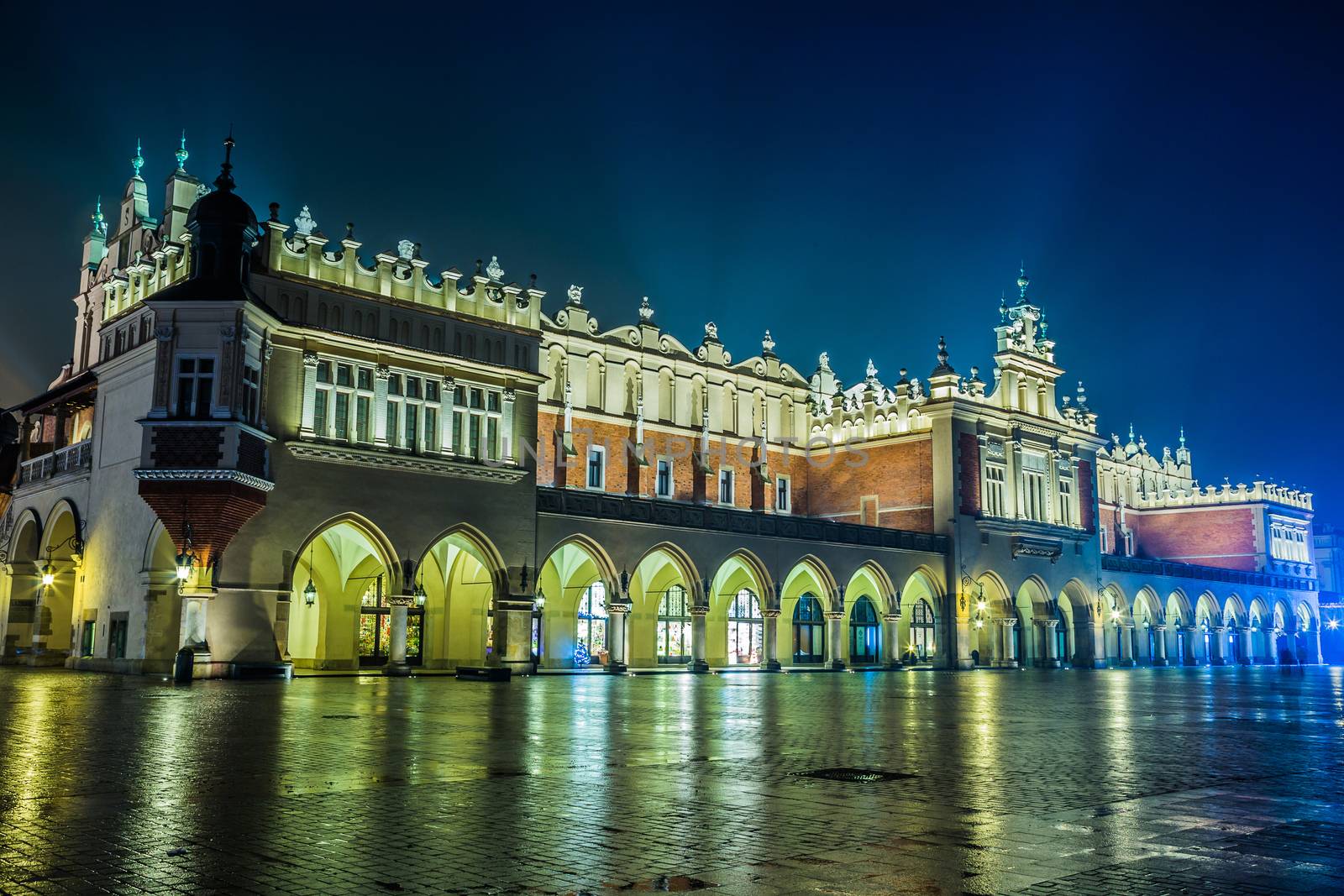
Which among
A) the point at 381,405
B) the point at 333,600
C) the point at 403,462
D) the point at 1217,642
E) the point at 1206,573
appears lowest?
the point at 1217,642

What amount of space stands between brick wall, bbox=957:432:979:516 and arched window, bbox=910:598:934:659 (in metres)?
6.29

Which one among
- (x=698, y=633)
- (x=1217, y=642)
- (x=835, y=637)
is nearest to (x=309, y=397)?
Result: (x=698, y=633)

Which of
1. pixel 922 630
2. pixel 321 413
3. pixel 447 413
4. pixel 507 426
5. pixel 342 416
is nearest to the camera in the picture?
pixel 321 413

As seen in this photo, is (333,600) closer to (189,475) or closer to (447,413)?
(447,413)

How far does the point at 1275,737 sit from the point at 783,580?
32.5 metres

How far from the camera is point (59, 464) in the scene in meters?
41.7

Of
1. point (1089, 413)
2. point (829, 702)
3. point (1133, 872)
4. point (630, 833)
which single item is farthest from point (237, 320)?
point (1089, 413)

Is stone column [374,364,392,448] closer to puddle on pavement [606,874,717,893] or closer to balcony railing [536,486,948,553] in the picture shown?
balcony railing [536,486,948,553]

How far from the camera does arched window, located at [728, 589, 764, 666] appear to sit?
54.7 metres

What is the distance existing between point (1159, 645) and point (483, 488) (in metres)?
48.7

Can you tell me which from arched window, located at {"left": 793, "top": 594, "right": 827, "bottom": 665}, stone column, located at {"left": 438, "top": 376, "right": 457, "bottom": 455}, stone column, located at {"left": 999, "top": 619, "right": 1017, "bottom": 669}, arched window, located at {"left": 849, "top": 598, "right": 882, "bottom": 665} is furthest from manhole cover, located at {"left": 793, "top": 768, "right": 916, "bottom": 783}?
stone column, located at {"left": 999, "top": 619, "right": 1017, "bottom": 669}

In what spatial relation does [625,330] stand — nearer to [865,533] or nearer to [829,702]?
[865,533]

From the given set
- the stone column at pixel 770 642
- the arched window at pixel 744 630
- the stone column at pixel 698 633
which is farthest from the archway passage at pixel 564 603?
the arched window at pixel 744 630

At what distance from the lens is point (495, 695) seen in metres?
26.1
